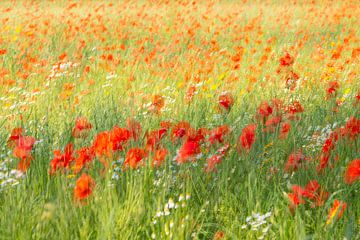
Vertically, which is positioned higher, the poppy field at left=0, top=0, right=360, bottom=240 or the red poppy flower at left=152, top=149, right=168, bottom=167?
the red poppy flower at left=152, top=149, right=168, bottom=167

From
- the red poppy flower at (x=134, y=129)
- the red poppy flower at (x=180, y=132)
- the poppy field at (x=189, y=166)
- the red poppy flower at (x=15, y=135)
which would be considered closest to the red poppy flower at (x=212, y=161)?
the poppy field at (x=189, y=166)

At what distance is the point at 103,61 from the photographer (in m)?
5.33

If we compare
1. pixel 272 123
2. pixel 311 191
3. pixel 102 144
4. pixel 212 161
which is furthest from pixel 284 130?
pixel 102 144

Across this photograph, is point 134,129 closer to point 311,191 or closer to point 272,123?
point 272,123

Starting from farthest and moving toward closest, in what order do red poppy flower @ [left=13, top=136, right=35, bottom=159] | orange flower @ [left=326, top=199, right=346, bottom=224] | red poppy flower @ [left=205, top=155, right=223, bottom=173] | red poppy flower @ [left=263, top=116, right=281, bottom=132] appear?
red poppy flower @ [left=263, top=116, right=281, bottom=132], red poppy flower @ [left=205, top=155, right=223, bottom=173], red poppy flower @ [left=13, top=136, right=35, bottom=159], orange flower @ [left=326, top=199, right=346, bottom=224]

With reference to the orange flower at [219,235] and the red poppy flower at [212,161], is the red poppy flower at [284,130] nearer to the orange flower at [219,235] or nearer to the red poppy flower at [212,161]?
the red poppy flower at [212,161]

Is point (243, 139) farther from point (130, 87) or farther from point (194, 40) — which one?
point (194, 40)

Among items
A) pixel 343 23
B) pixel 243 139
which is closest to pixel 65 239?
pixel 243 139

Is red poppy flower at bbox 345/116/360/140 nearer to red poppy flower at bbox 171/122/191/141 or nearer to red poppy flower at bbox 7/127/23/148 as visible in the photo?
red poppy flower at bbox 171/122/191/141

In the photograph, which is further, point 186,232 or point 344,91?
point 344,91

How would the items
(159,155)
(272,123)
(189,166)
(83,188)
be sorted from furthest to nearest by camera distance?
(272,123) → (189,166) → (159,155) → (83,188)

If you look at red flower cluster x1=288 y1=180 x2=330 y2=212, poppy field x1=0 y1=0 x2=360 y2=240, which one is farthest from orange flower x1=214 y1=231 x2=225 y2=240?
red flower cluster x1=288 y1=180 x2=330 y2=212

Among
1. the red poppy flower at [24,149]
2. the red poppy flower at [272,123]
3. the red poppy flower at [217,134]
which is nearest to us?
the red poppy flower at [24,149]

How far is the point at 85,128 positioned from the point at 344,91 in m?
2.24
